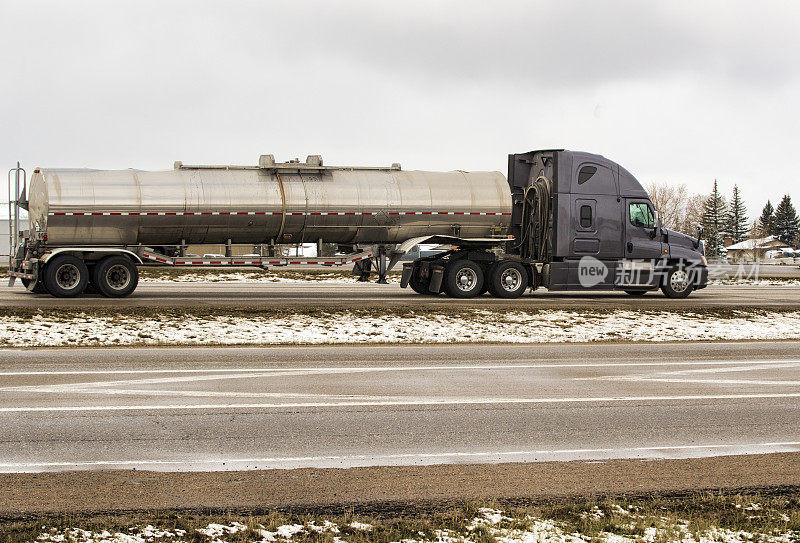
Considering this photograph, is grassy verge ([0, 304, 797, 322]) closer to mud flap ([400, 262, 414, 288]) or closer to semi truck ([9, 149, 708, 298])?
semi truck ([9, 149, 708, 298])

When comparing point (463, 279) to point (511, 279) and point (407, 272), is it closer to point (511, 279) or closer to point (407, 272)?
point (511, 279)

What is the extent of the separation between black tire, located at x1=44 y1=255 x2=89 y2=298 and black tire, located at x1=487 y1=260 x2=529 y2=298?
11.0 m

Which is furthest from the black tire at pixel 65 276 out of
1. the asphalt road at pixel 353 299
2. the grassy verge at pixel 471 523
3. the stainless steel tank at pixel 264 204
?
the grassy verge at pixel 471 523

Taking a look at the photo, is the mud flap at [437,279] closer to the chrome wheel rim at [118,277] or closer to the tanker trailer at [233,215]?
the tanker trailer at [233,215]

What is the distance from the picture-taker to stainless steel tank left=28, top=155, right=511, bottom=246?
2328cm

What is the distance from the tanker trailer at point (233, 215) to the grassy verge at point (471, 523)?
19.1 meters

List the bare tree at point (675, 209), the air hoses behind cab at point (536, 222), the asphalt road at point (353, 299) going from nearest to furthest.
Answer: the asphalt road at point (353, 299)
the air hoses behind cab at point (536, 222)
the bare tree at point (675, 209)

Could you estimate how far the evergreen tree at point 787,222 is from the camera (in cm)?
15375

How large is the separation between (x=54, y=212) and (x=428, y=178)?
10.0 metres

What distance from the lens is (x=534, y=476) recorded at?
246 inches

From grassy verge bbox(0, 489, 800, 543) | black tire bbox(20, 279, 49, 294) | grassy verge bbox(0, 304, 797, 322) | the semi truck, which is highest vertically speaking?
the semi truck

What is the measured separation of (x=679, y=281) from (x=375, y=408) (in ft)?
64.8

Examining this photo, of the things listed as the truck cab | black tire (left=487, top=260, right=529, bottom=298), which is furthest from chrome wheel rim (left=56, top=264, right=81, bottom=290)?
the truck cab

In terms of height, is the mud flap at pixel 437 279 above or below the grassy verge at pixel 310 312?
above
